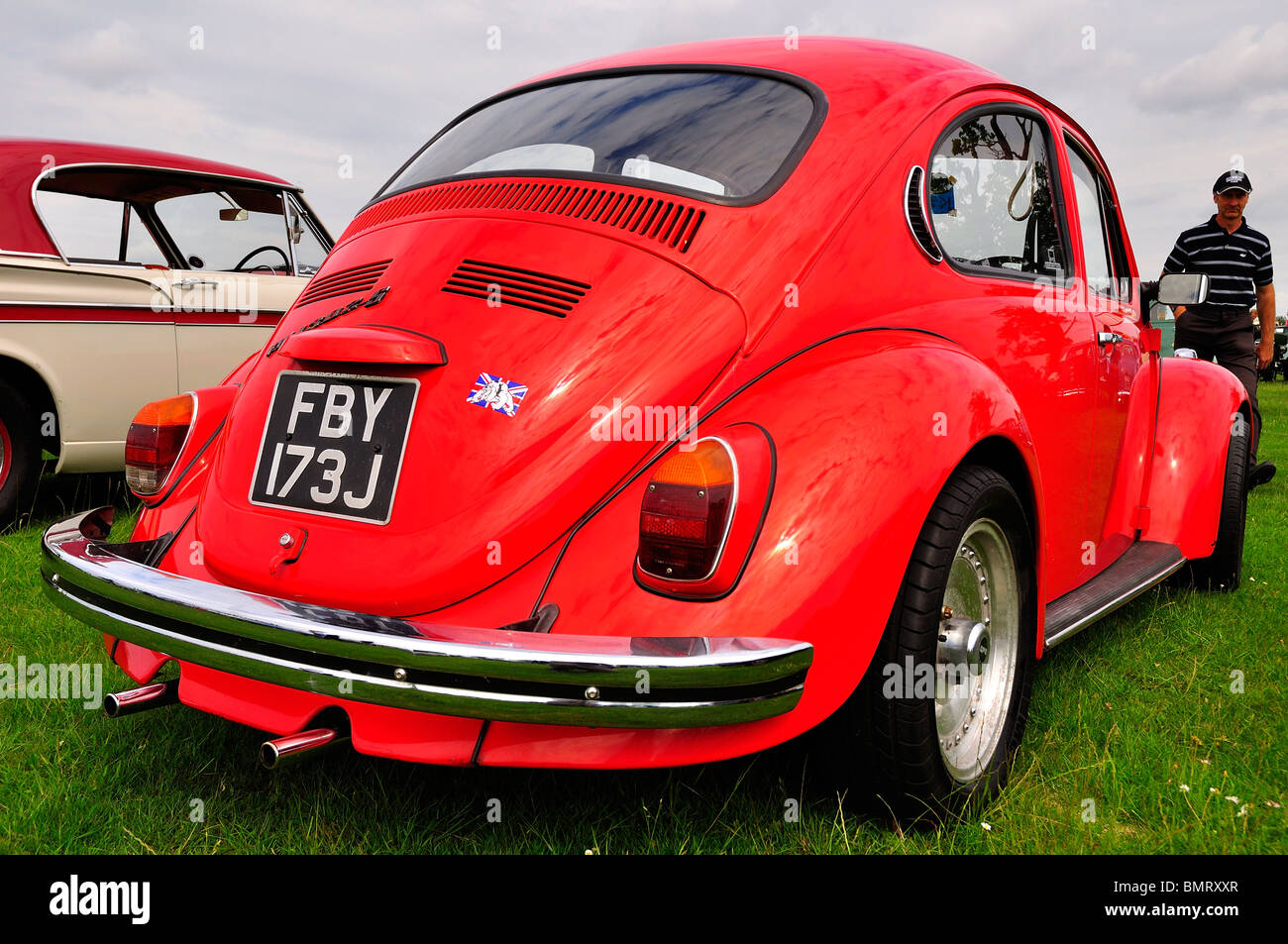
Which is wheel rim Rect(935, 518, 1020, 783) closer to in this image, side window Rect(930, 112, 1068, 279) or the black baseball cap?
side window Rect(930, 112, 1068, 279)

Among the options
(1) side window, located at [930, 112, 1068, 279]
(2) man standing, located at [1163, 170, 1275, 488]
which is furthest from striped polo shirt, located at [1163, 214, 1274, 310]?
(1) side window, located at [930, 112, 1068, 279]

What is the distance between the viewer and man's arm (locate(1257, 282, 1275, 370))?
6.79 metres

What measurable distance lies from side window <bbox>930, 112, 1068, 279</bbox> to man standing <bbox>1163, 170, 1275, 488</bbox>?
162 inches

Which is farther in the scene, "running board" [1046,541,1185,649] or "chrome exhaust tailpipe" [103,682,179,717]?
"running board" [1046,541,1185,649]

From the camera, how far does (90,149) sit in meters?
5.60

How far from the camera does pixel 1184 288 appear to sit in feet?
12.9

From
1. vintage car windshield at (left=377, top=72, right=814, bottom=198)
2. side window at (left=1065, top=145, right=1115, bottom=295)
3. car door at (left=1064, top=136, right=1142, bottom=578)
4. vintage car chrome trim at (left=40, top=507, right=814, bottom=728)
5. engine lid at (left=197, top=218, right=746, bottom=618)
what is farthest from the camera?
side window at (left=1065, top=145, right=1115, bottom=295)

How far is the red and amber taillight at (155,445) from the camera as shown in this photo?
→ 108 inches

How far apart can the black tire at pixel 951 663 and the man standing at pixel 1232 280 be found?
5080mm

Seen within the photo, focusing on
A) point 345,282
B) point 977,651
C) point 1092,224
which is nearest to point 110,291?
point 345,282

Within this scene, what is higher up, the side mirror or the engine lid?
the side mirror

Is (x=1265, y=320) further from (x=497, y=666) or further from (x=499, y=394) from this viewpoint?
(x=497, y=666)

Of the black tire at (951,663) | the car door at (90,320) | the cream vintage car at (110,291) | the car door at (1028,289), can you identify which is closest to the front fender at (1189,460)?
the car door at (1028,289)
